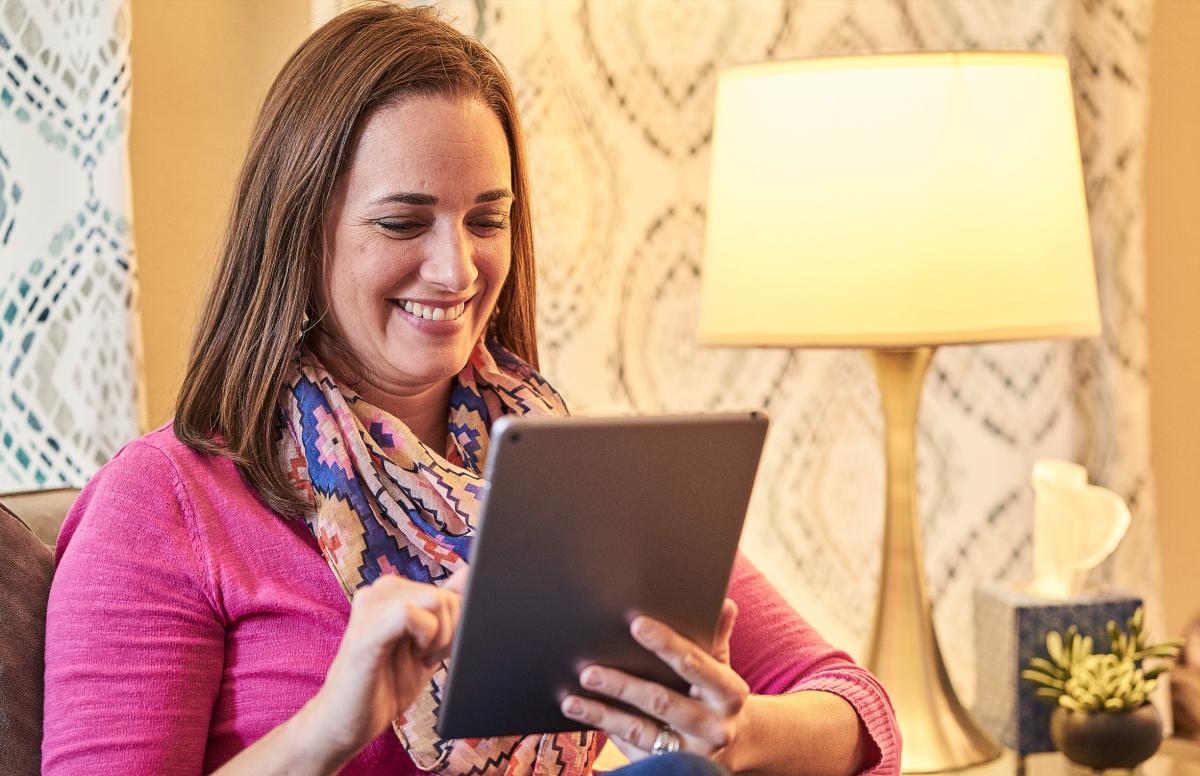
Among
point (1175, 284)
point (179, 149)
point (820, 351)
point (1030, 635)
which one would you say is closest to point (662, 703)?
point (1030, 635)

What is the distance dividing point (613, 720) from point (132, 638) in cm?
38

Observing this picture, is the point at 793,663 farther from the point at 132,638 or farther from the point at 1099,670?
the point at 132,638

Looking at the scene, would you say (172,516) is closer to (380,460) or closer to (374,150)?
(380,460)

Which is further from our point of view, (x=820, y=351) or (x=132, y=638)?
(x=820, y=351)

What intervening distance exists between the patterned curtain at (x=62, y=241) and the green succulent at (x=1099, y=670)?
107 cm

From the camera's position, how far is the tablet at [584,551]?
32.6 inches

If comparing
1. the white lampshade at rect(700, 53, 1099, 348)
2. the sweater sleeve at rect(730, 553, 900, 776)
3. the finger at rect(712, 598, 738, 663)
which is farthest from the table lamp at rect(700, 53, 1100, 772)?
the finger at rect(712, 598, 738, 663)

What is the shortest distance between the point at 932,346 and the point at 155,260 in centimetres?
90

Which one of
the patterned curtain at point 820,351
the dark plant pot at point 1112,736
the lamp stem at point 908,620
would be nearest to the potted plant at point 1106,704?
A: the dark plant pot at point 1112,736

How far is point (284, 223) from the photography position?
3.79 feet

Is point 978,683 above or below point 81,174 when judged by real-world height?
below

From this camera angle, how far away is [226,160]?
163 centimetres

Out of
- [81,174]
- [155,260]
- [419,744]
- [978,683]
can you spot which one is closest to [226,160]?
[155,260]

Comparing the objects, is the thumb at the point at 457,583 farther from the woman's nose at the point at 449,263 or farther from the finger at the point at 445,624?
the woman's nose at the point at 449,263
